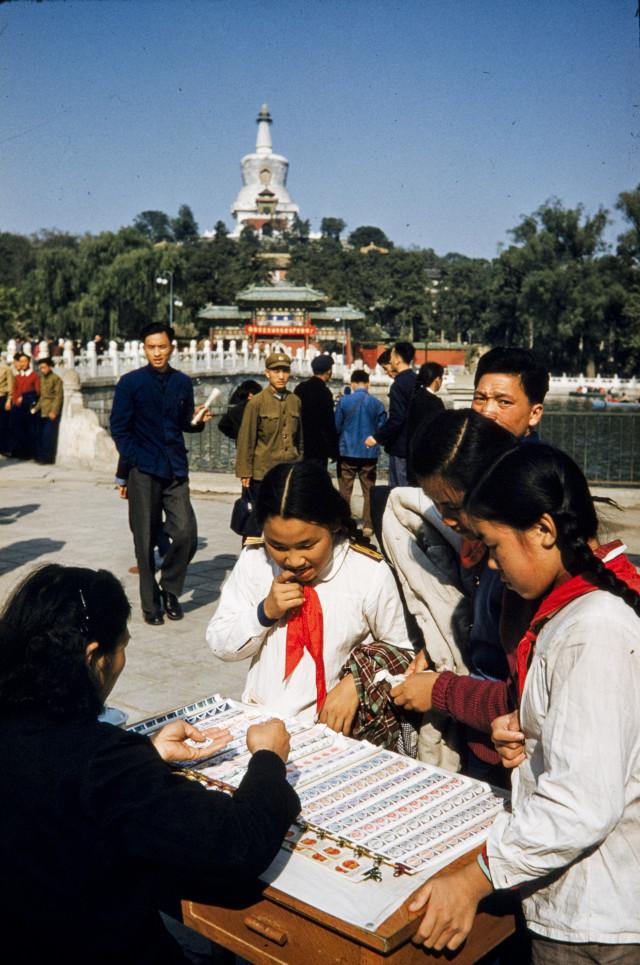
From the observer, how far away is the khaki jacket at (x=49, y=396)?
1364cm

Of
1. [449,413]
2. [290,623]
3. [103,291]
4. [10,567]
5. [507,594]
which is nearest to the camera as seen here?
[507,594]

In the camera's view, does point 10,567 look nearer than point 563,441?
Yes

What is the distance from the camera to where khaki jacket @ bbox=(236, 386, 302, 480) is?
22.1 ft

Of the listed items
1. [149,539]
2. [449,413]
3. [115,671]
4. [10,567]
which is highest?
[449,413]

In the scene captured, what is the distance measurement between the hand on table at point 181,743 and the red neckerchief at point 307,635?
431 mm

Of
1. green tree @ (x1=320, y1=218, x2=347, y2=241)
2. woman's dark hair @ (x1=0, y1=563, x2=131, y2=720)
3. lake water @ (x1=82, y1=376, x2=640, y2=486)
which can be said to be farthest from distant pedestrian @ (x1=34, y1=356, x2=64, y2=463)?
green tree @ (x1=320, y1=218, x2=347, y2=241)

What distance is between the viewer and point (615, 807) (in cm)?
142

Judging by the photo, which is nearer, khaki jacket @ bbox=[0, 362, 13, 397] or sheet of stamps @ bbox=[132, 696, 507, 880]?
sheet of stamps @ bbox=[132, 696, 507, 880]

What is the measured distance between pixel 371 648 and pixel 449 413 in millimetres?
683

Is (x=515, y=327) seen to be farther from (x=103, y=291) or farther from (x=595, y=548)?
(x=595, y=548)

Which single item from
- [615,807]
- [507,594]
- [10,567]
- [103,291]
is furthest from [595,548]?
[103,291]

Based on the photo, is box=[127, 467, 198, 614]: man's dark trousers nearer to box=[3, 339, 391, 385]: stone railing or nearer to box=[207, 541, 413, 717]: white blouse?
box=[207, 541, 413, 717]: white blouse

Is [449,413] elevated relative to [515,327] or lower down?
lower down

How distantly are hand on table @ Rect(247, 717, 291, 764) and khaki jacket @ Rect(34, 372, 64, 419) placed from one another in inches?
488
